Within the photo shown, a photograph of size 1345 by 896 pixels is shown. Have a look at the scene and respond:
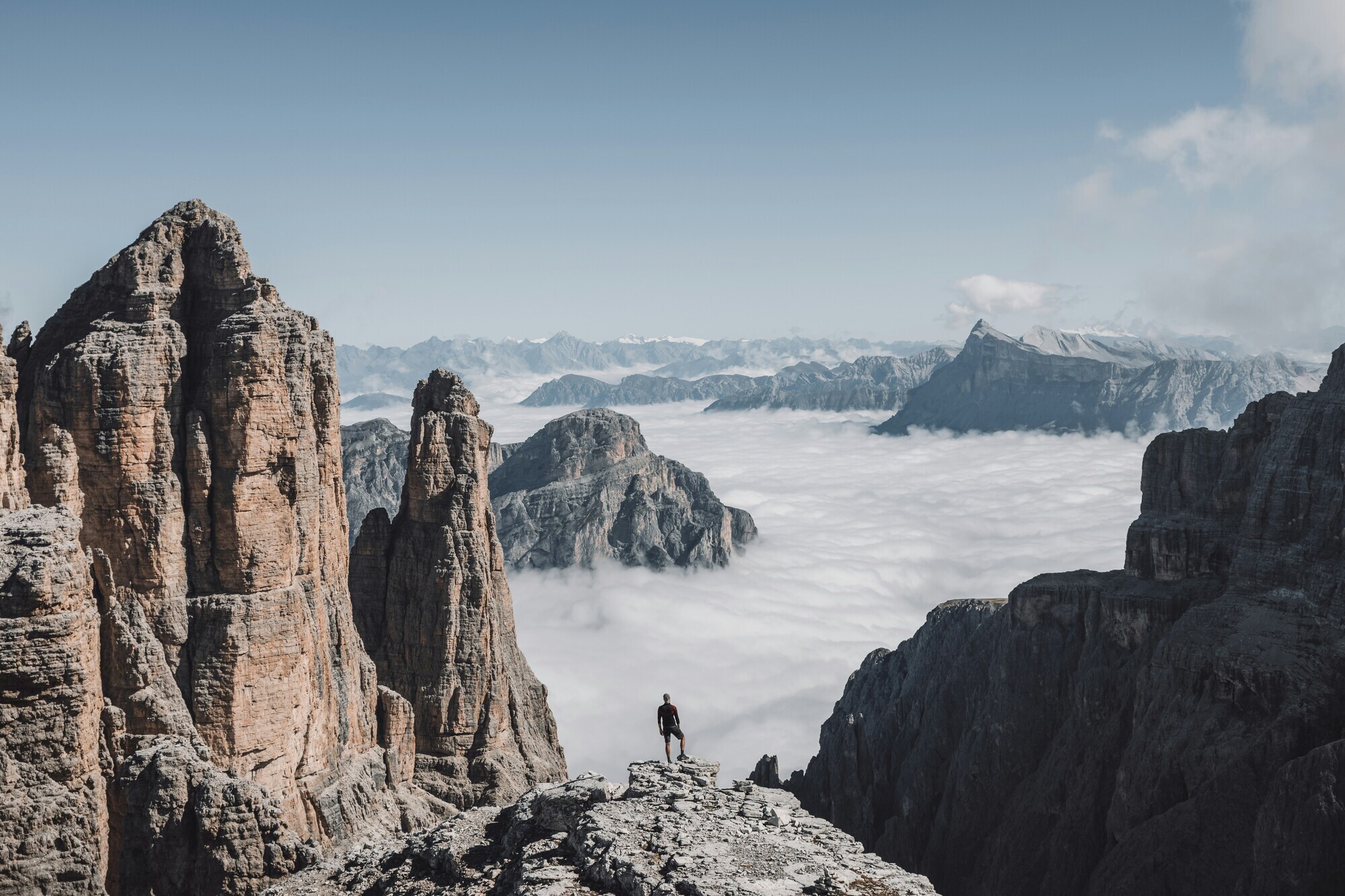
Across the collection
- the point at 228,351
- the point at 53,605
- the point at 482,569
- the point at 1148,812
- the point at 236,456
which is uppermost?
the point at 228,351

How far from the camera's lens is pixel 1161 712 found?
262ft

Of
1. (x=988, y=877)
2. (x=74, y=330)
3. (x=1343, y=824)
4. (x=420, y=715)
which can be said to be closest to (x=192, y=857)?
(x=74, y=330)

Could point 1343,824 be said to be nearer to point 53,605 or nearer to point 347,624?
point 347,624

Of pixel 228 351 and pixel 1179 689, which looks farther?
pixel 1179 689

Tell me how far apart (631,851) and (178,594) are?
25287 mm

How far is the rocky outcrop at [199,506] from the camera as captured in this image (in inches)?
1613

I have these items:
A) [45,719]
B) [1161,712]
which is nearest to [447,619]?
[45,719]

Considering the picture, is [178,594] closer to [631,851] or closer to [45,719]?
[45,719]

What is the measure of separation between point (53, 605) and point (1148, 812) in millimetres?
72643

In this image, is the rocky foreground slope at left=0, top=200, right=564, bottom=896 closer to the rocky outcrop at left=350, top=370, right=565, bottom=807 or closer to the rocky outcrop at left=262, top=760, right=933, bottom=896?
the rocky outcrop at left=262, top=760, right=933, bottom=896

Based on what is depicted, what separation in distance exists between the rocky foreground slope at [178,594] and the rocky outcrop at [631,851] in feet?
12.9

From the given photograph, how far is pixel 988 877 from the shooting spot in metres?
90.6

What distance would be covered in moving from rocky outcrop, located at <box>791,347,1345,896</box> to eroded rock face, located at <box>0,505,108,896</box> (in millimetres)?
59191

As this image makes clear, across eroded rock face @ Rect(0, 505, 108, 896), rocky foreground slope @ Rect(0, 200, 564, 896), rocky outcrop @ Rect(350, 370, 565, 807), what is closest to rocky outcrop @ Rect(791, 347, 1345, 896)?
rocky outcrop @ Rect(350, 370, 565, 807)
